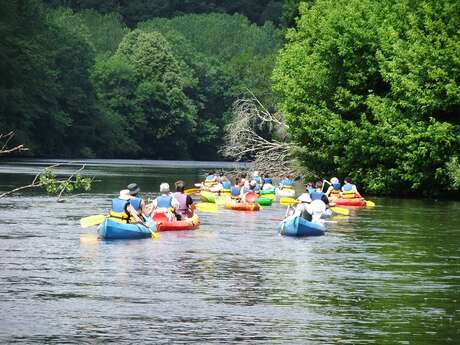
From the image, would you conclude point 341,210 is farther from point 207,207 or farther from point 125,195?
point 125,195

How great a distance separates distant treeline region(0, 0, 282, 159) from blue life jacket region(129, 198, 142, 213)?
68091mm

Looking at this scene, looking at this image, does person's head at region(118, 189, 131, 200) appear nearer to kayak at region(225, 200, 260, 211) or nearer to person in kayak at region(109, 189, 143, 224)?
person in kayak at region(109, 189, 143, 224)

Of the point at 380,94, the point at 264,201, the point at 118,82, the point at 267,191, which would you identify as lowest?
the point at 264,201

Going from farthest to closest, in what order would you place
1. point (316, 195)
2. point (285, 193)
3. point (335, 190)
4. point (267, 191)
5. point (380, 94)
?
point (380, 94) < point (285, 193) < point (267, 191) < point (335, 190) < point (316, 195)

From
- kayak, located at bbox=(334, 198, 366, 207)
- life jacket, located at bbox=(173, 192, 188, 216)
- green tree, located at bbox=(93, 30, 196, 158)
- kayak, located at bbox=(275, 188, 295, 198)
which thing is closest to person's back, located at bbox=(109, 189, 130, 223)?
life jacket, located at bbox=(173, 192, 188, 216)

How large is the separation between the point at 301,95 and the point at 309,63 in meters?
1.64

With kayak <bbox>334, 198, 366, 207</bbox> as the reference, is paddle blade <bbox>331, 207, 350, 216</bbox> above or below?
below

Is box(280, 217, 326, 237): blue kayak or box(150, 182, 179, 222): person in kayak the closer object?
box(280, 217, 326, 237): blue kayak

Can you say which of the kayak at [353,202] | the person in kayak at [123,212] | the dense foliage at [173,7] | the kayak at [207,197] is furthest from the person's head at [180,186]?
the dense foliage at [173,7]

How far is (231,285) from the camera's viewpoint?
82.4 feet

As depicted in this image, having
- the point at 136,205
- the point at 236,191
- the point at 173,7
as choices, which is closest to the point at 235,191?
the point at 236,191

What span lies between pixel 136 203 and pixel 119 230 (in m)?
1.15

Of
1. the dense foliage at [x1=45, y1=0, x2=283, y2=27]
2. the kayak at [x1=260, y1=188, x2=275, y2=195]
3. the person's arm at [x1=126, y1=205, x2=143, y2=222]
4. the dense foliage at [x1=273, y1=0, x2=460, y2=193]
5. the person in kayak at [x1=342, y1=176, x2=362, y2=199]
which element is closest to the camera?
the person's arm at [x1=126, y1=205, x2=143, y2=222]

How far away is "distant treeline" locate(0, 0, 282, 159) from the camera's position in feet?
360
